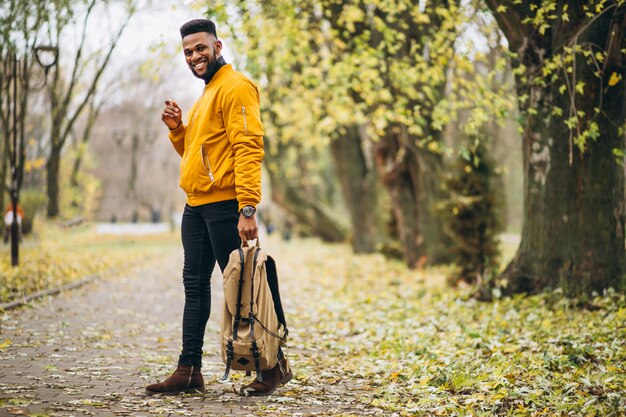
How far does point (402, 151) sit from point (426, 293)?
175 inches

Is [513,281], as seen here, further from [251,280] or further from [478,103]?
[251,280]

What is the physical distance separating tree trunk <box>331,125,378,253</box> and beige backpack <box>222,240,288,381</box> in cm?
1749

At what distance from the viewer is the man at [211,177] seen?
15.5 ft

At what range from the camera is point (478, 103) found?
9.21 meters

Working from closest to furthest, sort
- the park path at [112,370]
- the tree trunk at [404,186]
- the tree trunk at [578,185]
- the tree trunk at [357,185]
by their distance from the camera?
1. the park path at [112,370]
2. the tree trunk at [578,185]
3. the tree trunk at [404,186]
4. the tree trunk at [357,185]

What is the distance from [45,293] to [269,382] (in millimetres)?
6157

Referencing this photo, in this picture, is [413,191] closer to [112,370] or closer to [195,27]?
[112,370]

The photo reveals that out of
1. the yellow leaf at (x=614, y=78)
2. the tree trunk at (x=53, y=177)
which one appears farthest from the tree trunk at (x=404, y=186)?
the tree trunk at (x=53, y=177)

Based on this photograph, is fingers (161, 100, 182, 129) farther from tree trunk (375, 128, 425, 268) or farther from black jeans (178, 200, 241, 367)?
tree trunk (375, 128, 425, 268)

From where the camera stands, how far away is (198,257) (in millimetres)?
4996

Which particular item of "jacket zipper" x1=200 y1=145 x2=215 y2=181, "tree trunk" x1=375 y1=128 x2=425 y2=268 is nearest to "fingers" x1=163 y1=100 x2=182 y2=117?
"jacket zipper" x1=200 y1=145 x2=215 y2=181

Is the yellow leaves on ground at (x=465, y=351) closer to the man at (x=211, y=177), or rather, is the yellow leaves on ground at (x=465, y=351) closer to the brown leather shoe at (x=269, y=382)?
the brown leather shoe at (x=269, y=382)

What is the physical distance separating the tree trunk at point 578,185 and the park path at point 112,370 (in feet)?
10.7

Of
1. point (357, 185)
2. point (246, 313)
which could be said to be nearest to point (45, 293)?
point (246, 313)
